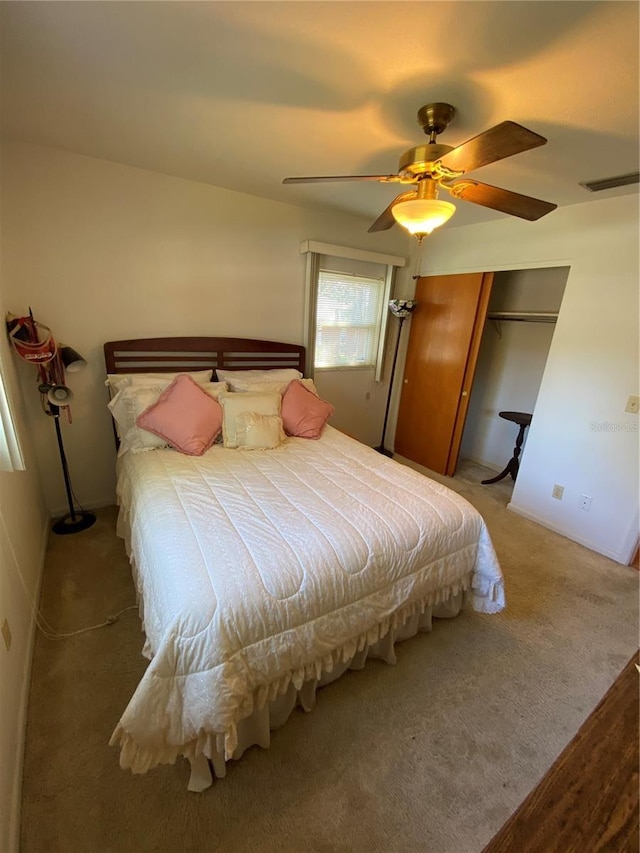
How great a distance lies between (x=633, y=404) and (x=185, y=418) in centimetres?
304

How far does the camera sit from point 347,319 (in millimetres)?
3645

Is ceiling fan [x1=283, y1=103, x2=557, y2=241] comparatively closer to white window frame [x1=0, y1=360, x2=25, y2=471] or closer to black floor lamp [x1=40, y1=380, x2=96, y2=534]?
white window frame [x1=0, y1=360, x2=25, y2=471]

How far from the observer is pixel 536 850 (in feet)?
1.86

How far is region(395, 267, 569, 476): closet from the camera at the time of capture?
134 inches

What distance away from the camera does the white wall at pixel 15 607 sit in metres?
1.09

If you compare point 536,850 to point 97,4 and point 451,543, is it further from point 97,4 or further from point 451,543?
point 97,4

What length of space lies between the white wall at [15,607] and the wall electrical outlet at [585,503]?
3.47 metres

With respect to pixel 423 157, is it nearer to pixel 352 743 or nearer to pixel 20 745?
pixel 352 743

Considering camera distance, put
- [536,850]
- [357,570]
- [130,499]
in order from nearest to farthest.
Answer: [536,850] → [357,570] → [130,499]

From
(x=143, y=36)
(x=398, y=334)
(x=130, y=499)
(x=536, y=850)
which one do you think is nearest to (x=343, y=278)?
(x=398, y=334)

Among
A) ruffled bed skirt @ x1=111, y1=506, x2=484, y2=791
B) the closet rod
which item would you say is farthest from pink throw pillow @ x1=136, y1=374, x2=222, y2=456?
the closet rod

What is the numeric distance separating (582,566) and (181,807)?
2.73 metres

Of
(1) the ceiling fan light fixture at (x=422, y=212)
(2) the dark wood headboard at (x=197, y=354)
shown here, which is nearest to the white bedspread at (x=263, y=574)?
(2) the dark wood headboard at (x=197, y=354)

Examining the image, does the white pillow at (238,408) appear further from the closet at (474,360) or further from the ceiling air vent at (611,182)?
the ceiling air vent at (611,182)
